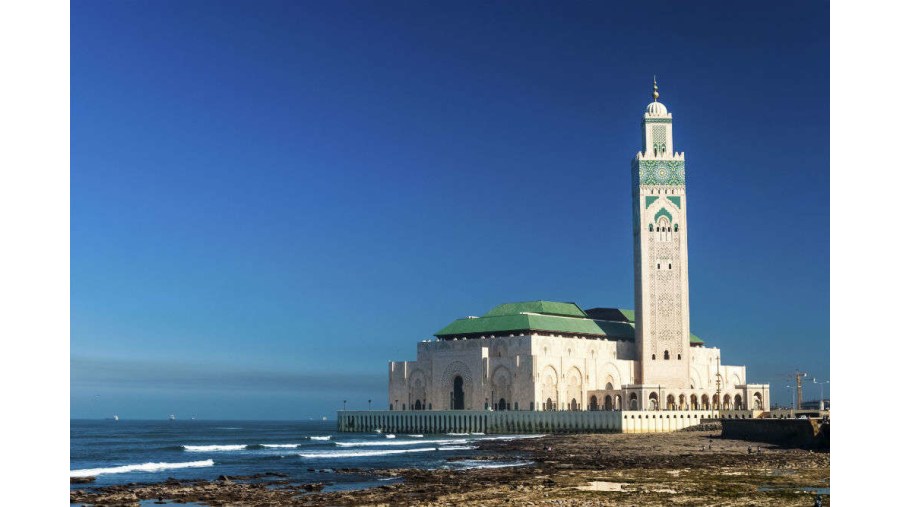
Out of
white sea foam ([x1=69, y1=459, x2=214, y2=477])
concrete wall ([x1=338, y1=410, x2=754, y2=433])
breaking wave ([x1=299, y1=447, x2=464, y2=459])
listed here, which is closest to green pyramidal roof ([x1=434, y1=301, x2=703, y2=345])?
concrete wall ([x1=338, y1=410, x2=754, y2=433])

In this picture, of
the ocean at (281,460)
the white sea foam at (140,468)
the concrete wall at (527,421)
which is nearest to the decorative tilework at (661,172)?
the concrete wall at (527,421)

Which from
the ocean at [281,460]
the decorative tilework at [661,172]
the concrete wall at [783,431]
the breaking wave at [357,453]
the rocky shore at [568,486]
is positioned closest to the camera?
the rocky shore at [568,486]

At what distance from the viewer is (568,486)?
31.0 meters

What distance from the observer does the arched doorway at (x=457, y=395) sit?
84.4m

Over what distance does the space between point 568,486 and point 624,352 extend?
55.9 m

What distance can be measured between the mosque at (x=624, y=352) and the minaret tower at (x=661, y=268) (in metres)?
0.08

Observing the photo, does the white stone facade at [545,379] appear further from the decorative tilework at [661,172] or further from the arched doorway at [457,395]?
the decorative tilework at [661,172]

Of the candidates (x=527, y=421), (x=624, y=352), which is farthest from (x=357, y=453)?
(x=624, y=352)

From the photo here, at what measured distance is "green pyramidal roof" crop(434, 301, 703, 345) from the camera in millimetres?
82688

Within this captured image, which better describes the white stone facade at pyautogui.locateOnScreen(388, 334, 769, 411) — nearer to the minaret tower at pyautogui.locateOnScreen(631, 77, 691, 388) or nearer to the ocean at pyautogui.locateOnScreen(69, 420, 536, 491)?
the minaret tower at pyautogui.locateOnScreen(631, 77, 691, 388)

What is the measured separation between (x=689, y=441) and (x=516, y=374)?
24.3m
